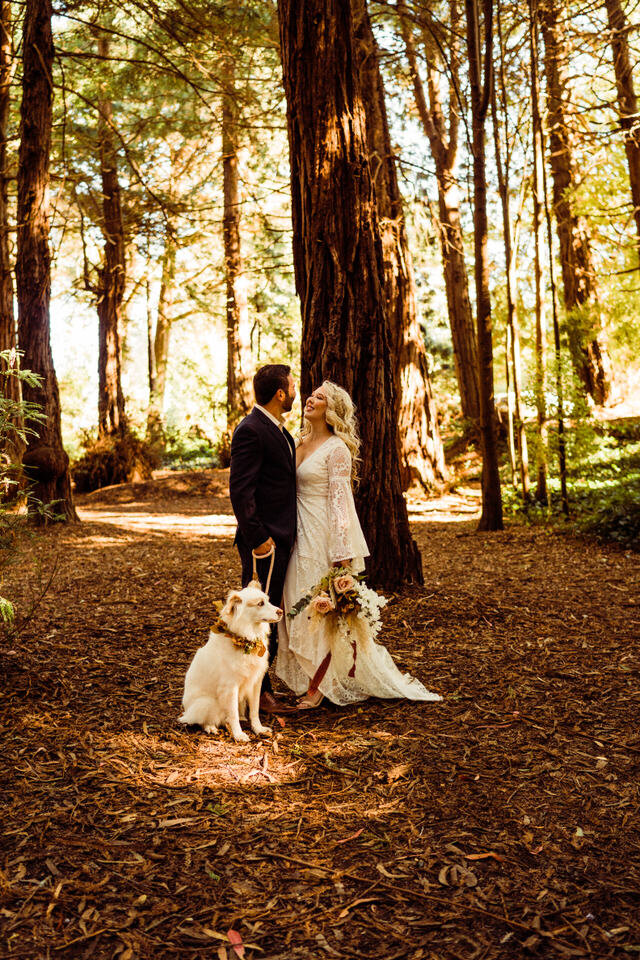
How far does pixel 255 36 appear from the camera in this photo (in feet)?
36.9

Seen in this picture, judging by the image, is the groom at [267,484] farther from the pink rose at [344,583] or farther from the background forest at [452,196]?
the background forest at [452,196]

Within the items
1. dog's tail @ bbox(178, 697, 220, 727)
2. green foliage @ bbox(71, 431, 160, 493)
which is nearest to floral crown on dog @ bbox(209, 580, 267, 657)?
dog's tail @ bbox(178, 697, 220, 727)

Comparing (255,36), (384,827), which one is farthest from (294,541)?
(255,36)

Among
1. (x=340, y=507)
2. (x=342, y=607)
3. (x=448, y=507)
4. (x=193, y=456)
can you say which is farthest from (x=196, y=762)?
(x=193, y=456)

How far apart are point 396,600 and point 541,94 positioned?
23.3 feet

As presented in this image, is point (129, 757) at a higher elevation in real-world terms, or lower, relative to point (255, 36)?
lower

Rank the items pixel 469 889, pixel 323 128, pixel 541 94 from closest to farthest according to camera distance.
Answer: pixel 469 889 < pixel 323 128 < pixel 541 94

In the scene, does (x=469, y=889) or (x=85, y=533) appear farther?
(x=85, y=533)

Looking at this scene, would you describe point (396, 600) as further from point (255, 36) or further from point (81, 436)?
point (81, 436)

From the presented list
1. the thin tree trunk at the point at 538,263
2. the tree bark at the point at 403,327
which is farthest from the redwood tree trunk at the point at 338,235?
the tree bark at the point at 403,327

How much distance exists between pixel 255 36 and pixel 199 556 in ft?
25.1

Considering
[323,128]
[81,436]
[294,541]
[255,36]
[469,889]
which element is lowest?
[469,889]

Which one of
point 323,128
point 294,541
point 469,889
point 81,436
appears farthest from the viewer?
point 81,436

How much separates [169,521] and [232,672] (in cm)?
861
